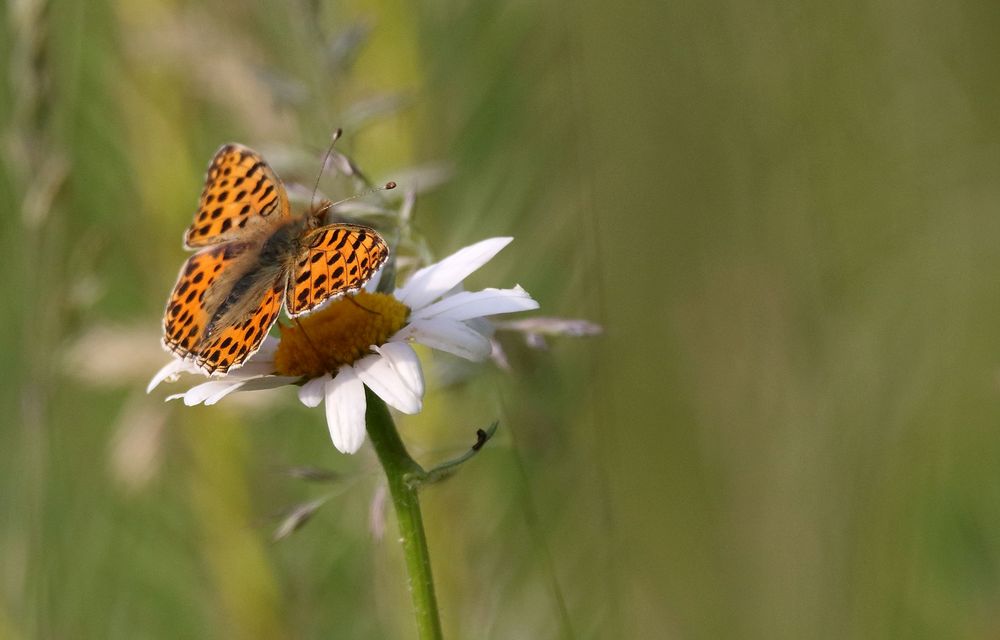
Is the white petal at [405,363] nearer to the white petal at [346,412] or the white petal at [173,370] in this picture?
the white petal at [346,412]

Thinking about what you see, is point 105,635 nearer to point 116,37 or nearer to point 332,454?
point 332,454

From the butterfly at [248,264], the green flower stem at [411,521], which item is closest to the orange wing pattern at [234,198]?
the butterfly at [248,264]

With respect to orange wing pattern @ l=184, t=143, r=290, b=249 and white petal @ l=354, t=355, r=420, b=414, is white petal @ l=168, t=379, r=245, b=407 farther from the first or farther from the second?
orange wing pattern @ l=184, t=143, r=290, b=249

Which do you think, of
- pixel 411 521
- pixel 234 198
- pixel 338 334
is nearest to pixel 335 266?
pixel 338 334

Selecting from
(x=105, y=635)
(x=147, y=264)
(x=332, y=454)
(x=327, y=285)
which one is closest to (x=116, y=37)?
(x=147, y=264)

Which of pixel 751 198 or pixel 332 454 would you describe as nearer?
pixel 332 454

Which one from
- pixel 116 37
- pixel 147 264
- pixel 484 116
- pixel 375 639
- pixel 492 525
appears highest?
pixel 116 37

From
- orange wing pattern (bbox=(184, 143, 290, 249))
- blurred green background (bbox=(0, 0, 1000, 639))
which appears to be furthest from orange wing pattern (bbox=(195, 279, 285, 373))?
blurred green background (bbox=(0, 0, 1000, 639))
